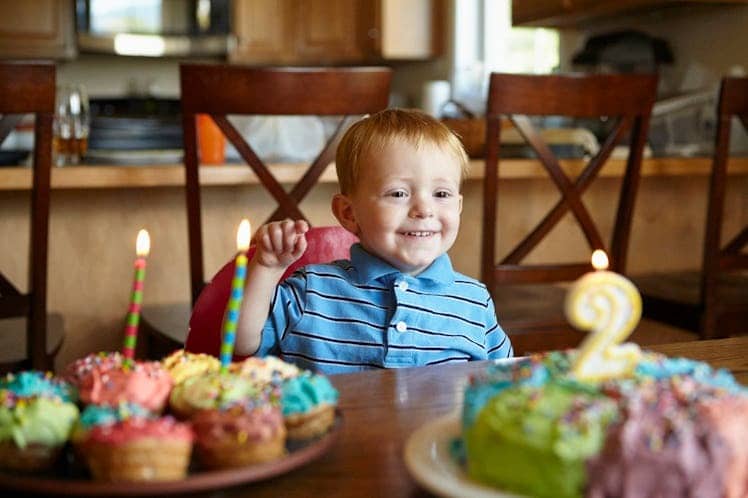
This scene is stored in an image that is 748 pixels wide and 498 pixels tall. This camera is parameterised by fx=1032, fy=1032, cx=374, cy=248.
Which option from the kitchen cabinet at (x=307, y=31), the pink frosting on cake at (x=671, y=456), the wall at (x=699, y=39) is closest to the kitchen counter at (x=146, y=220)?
the wall at (x=699, y=39)

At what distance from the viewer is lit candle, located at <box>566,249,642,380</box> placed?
65cm

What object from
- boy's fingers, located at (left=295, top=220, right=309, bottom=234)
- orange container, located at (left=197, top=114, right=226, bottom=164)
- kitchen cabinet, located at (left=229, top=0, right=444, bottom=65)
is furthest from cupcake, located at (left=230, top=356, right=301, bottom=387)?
kitchen cabinet, located at (left=229, top=0, right=444, bottom=65)

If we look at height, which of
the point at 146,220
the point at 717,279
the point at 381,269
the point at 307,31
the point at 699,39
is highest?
the point at 307,31

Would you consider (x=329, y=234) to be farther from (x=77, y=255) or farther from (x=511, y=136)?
(x=511, y=136)

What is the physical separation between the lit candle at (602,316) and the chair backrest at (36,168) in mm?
1373

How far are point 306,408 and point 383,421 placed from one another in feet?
0.47

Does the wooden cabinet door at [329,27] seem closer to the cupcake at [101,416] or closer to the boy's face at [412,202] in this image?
the boy's face at [412,202]

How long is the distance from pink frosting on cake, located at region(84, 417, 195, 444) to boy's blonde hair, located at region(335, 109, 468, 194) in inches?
27.7

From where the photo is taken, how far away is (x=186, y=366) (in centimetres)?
80

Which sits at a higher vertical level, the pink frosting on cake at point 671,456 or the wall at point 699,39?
the wall at point 699,39

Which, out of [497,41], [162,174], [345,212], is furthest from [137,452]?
[497,41]

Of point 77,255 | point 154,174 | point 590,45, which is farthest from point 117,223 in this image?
point 590,45

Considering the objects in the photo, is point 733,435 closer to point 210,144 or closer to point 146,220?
point 210,144

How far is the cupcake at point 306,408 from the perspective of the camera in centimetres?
69
